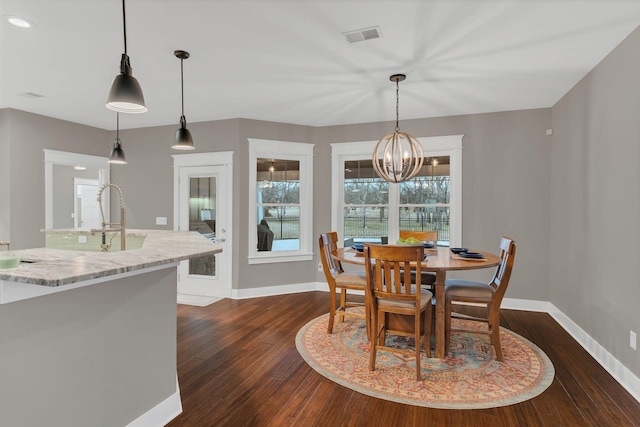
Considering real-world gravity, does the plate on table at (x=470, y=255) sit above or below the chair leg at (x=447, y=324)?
above

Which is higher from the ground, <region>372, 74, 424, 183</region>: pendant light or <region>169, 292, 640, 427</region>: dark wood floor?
<region>372, 74, 424, 183</region>: pendant light

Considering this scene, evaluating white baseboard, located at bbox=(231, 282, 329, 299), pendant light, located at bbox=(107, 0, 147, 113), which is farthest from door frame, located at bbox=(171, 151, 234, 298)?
pendant light, located at bbox=(107, 0, 147, 113)

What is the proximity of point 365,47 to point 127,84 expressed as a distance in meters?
1.81

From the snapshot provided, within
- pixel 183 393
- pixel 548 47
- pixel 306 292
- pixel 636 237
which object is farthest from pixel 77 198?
pixel 636 237

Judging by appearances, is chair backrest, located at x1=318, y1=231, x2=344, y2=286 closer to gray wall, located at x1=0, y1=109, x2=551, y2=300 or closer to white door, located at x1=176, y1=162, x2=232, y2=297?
gray wall, located at x1=0, y1=109, x2=551, y2=300

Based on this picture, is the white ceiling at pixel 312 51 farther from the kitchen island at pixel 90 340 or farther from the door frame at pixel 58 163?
the kitchen island at pixel 90 340

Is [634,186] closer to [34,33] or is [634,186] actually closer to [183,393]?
[183,393]

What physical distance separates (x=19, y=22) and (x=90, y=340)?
2310 mm

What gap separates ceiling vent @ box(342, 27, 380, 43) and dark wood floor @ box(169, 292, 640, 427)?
2.62 m

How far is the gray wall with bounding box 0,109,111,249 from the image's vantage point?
4625mm

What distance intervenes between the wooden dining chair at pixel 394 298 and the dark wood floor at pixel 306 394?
479 millimetres

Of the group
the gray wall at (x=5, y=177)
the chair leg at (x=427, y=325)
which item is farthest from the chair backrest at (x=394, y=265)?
the gray wall at (x=5, y=177)

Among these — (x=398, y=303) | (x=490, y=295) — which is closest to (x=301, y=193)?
(x=398, y=303)

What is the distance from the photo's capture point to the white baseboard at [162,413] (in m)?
1.99
